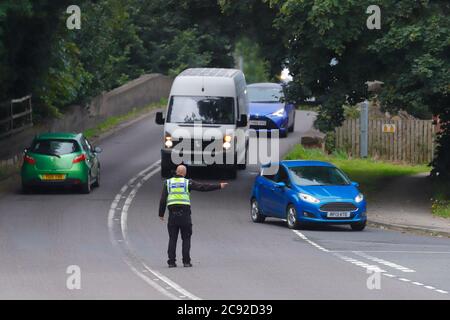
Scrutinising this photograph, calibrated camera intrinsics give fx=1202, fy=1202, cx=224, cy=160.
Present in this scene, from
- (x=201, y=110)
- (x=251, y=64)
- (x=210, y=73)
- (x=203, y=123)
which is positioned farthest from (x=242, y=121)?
(x=251, y=64)

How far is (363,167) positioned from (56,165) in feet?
38.7

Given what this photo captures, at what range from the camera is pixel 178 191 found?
20547 millimetres

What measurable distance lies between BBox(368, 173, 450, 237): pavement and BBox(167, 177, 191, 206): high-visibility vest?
334 inches

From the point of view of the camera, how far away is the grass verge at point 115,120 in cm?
4734

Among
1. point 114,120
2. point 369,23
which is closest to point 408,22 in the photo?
point 369,23

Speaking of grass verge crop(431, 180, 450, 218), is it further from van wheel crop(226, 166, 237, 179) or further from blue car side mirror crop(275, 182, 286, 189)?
van wheel crop(226, 166, 237, 179)

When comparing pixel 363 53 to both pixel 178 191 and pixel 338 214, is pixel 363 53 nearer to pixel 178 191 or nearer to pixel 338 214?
pixel 338 214

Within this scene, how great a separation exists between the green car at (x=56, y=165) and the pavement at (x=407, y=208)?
25.7 feet

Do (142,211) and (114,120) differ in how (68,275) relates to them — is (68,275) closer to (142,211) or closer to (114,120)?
(142,211)

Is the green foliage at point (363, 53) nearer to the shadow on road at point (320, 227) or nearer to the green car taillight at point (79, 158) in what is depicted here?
the shadow on road at point (320, 227)

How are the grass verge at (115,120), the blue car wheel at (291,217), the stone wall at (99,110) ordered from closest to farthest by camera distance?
the blue car wheel at (291,217)
the stone wall at (99,110)
the grass verge at (115,120)

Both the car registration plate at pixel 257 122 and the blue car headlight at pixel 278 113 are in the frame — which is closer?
the car registration plate at pixel 257 122

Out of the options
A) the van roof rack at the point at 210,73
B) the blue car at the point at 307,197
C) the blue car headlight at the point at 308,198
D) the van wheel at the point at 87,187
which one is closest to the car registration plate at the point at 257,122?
the van roof rack at the point at 210,73

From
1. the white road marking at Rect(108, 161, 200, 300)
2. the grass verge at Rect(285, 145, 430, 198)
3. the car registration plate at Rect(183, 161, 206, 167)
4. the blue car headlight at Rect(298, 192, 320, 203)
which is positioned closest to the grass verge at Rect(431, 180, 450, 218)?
the grass verge at Rect(285, 145, 430, 198)
